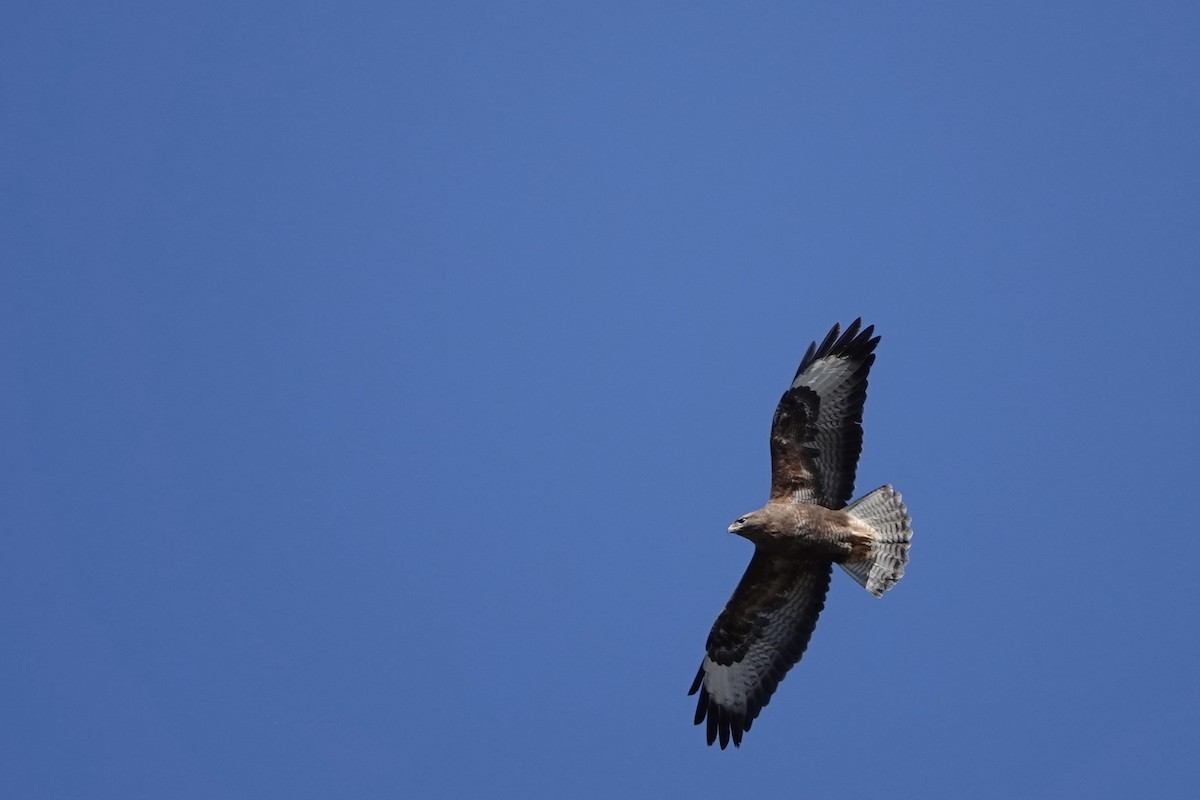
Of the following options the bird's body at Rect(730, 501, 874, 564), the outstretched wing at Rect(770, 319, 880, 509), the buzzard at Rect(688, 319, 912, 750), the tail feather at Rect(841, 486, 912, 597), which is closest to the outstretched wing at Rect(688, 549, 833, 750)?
the buzzard at Rect(688, 319, 912, 750)

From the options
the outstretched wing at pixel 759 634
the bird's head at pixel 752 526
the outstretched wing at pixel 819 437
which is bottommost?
the outstretched wing at pixel 759 634

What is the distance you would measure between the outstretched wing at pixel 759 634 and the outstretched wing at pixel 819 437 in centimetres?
59

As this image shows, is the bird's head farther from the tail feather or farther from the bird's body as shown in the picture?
the tail feather

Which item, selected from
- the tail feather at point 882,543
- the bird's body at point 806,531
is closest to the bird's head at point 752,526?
the bird's body at point 806,531

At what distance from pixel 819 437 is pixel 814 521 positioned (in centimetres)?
70

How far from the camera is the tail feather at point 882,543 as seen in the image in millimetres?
9250

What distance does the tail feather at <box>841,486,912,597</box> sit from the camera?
925cm

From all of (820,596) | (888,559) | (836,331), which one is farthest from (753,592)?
(836,331)

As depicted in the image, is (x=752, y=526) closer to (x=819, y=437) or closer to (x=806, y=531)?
(x=806, y=531)

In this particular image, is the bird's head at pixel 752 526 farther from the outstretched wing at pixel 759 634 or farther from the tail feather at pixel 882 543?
the tail feather at pixel 882 543

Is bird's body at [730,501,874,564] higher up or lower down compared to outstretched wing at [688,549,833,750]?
higher up

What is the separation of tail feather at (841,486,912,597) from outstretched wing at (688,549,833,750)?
311 millimetres

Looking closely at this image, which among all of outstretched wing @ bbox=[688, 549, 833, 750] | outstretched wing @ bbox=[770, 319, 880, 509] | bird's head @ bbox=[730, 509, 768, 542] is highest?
outstretched wing @ bbox=[770, 319, 880, 509]

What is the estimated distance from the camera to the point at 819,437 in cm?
921
